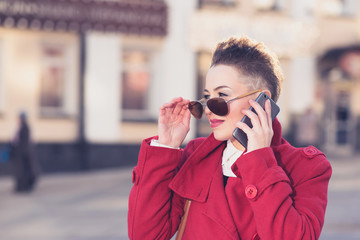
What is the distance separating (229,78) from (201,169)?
0.37 m

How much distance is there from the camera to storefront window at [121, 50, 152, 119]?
15.4 meters

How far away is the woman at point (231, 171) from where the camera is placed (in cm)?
186

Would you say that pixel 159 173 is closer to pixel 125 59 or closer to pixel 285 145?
pixel 285 145

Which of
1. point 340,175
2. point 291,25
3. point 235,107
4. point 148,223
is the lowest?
point 340,175

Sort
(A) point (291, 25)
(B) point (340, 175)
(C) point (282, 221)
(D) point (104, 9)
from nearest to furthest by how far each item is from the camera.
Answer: (C) point (282, 221) < (B) point (340, 175) < (D) point (104, 9) < (A) point (291, 25)

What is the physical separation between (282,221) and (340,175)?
1201cm

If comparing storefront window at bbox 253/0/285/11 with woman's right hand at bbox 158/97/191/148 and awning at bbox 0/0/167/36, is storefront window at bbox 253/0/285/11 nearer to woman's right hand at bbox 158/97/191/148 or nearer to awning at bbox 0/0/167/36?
awning at bbox 0/0/167/36

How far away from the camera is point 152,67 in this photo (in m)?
15.6

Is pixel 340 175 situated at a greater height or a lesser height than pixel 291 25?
lesser

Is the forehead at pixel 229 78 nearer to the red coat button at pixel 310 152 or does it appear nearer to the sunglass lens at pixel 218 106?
the sunglass lens at pixel 218 106

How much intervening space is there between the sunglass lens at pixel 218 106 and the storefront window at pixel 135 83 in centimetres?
1337

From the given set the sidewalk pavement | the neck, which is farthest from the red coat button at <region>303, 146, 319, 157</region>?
the sidewalk pavement

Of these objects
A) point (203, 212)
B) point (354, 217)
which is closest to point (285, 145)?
point (203, 212)

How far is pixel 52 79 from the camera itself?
579 inches
